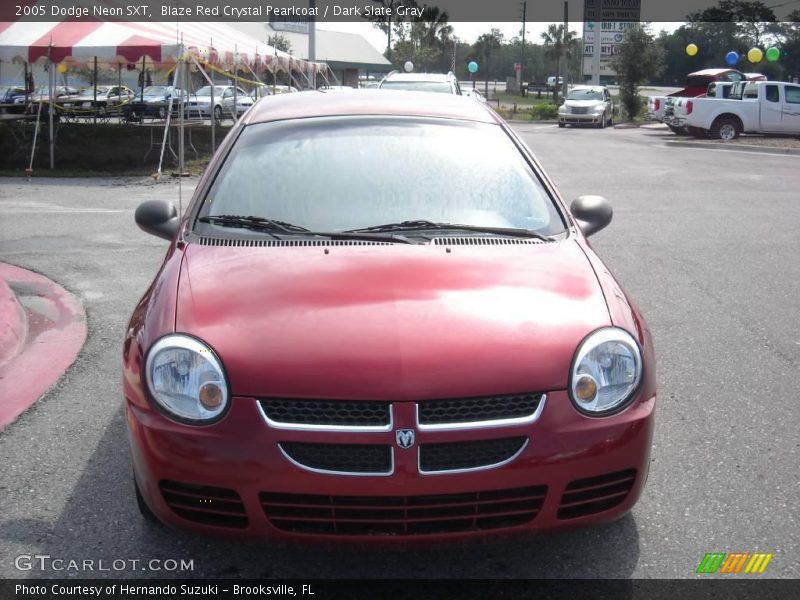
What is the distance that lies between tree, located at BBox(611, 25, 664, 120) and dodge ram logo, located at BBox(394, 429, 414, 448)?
37428 millimetres

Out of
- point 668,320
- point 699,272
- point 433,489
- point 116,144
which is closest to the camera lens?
point 433,489

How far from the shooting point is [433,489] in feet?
8.05

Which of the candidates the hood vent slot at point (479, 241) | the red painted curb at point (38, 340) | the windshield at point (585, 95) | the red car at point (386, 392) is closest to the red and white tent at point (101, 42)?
the red painted curb at point (38, 340)

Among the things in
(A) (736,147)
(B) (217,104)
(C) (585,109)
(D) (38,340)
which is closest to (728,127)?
(A) (736,147)

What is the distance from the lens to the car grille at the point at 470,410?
2484mm

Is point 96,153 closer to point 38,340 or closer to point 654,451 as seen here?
point 38,340

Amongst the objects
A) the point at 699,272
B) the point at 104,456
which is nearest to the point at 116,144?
the point at 699,272

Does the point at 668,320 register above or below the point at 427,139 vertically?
below

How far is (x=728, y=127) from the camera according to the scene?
24.6 meters

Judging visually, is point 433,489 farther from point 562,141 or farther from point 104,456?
point 562,141

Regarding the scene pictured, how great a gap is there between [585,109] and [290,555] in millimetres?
31599

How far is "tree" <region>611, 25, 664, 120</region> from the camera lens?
123ft

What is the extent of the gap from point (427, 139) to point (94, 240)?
5.80 m

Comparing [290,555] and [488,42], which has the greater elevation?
[488,42]
